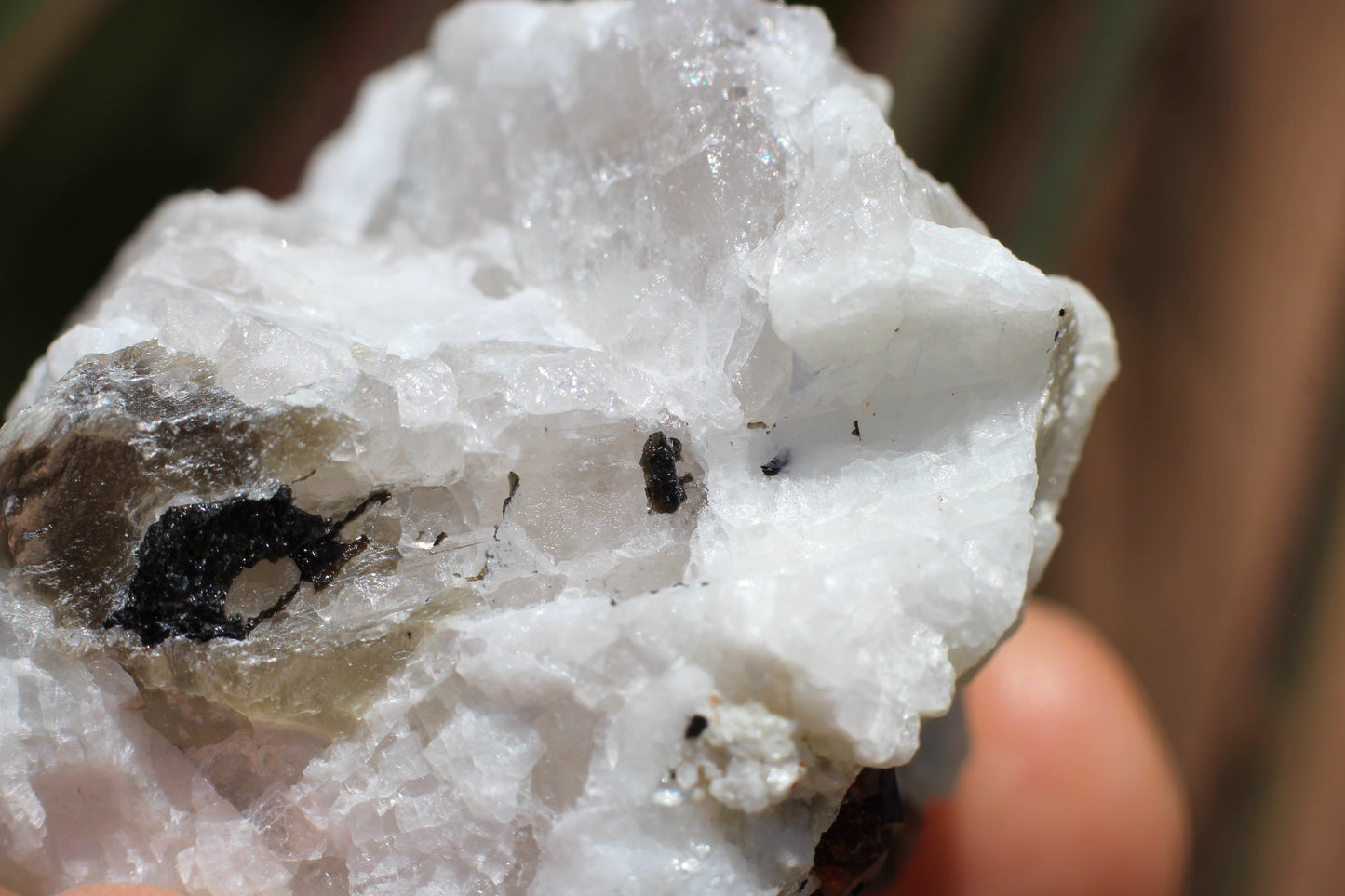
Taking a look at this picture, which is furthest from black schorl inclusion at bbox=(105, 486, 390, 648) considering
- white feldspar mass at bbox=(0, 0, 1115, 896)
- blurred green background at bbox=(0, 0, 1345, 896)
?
blurred green background at bbox=(0, 0, 1345, 896)

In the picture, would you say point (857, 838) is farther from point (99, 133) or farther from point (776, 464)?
point (99, 133)

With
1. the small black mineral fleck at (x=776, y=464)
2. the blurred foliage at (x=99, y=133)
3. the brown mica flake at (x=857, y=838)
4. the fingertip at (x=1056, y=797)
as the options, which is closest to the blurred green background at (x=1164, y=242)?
the blurred foliage at (x=99, y=133)

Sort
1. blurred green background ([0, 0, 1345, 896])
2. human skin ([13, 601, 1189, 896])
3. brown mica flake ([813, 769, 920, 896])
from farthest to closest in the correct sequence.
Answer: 1. blurred green background ([0, 0, 1345, 896])
2. human skin ([13, 601, 1189, 896])
3. brown mica flake ([813, 769, 920, 896])

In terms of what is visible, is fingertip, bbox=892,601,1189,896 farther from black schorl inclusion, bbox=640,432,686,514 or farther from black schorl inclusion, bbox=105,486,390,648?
black schorl inclusion, bbox=105,486,390,648

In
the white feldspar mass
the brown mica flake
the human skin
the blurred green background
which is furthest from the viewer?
the blurred green background

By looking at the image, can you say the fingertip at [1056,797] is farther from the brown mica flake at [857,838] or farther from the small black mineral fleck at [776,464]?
the small black mineral fleck at [776,464]

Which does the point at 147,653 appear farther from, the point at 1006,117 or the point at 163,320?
the point at 1006,117

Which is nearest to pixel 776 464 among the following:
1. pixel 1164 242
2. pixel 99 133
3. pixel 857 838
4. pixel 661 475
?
pixel 661 475
